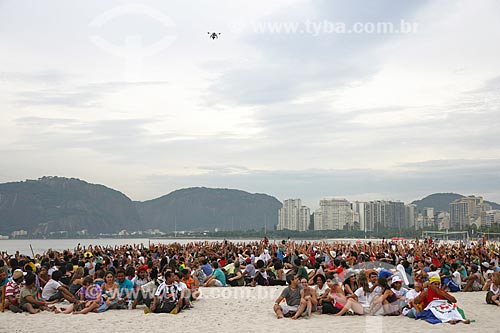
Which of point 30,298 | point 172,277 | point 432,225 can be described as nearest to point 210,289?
point 172,277

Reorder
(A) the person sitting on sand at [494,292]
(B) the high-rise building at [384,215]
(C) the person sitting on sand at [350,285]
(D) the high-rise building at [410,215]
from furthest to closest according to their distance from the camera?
(D) the high-rise building at [410,215], (B) the high-rise building at [384,215], (A) the person sitting on sand at [494,292], (C) the person sitting on sand at [350,285]

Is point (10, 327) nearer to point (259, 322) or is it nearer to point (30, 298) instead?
point (30, 298)

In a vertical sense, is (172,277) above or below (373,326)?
above

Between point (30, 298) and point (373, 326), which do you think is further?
point (30, 298)

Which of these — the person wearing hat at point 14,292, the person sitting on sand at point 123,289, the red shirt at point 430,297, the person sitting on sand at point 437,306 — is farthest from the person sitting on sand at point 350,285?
the person wearing hat at point 14,292

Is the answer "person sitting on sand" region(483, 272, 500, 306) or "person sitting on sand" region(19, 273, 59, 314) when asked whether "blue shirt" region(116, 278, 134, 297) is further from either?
"person sitting on sand" region(483, 272, 500, 306)

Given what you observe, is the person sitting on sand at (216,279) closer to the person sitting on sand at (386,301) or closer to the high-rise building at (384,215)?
the person sitting on sand at (386,301)

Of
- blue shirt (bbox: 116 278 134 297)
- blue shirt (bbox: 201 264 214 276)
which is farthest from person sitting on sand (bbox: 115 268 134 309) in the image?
blue shirt (bbox: 201 264 214 276)
